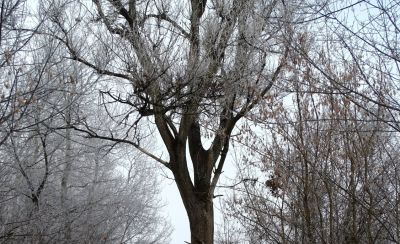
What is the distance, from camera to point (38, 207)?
927 centimetres

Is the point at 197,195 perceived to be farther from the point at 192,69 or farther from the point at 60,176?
the point at 60,176

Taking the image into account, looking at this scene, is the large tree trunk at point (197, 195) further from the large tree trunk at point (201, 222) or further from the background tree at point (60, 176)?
the background tree at point (60, 176)

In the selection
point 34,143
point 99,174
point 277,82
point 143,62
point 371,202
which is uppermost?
point 99,174

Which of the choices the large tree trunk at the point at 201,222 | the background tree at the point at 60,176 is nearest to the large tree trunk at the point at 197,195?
the large tree trunk at the point at 201,222

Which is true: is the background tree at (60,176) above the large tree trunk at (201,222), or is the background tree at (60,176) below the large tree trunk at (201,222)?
above

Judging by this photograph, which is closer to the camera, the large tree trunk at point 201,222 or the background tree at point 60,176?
the background tree at point 60,176

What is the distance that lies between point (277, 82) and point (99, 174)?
10.9 meters

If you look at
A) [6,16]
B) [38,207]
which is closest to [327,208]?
[6,16]

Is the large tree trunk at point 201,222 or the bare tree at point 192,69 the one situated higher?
the bare tree at point 192,69

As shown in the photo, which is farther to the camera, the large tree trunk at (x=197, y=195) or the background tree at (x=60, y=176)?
the large tree trunk at (x=197, y=195)

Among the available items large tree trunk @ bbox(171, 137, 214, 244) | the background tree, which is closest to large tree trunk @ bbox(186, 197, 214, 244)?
large tree trunk @ bbox(171, 137, 214, 244)

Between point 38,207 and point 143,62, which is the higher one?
point 143,62

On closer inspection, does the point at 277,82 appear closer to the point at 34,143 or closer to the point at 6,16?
the point at 6,16

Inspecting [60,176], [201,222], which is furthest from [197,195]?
[60,176]
